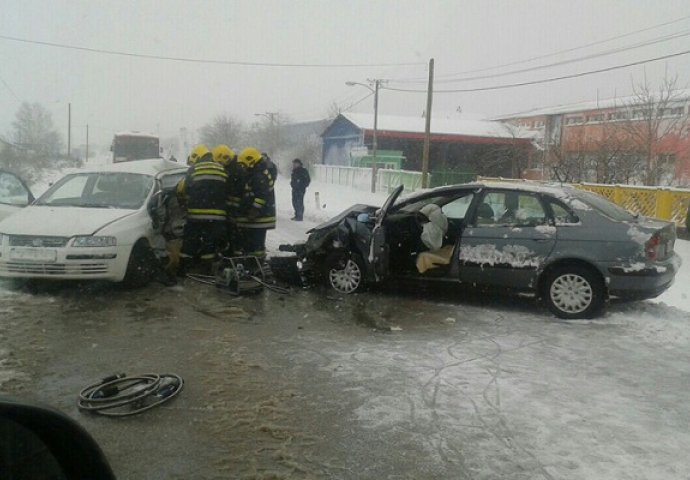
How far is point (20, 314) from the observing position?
6.44 metres

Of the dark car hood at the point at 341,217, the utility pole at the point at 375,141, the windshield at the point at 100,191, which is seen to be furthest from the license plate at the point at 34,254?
the utility pole at the point at 375,141

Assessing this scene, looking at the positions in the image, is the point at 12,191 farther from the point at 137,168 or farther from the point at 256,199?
the point at 256,199

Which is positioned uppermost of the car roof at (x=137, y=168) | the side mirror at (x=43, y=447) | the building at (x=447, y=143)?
the building at (x=447, y=143)

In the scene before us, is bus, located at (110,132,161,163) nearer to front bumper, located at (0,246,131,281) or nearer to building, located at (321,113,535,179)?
building, located at (321,113,535,179)

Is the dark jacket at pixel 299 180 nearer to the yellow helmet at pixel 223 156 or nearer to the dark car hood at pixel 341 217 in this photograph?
the yellow helmet at pixel 223 156

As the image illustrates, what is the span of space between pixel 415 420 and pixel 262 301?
12.3 ft

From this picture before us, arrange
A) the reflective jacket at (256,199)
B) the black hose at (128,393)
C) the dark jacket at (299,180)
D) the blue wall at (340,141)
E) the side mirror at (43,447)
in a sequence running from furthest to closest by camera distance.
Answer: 1. the blue wall at (340,141)
2. the dark jacket at (299,180)
3. the reflective jacket at (256,199)
4. the black hose at (128,393)
5. the side mirror at (43,447)

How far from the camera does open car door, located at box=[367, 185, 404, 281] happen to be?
7.36 metres

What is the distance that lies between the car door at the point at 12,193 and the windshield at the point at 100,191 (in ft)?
2.86

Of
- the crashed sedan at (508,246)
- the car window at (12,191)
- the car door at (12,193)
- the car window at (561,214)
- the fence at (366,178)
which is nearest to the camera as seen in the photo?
the crashed sedan at (508,246)

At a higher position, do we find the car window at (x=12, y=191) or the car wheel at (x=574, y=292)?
the car window at (x=12, y=191)

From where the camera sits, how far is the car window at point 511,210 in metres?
6.99

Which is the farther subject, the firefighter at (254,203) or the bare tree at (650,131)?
the bare tree at (650,131)

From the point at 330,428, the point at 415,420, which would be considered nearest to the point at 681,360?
the point at 415,420
